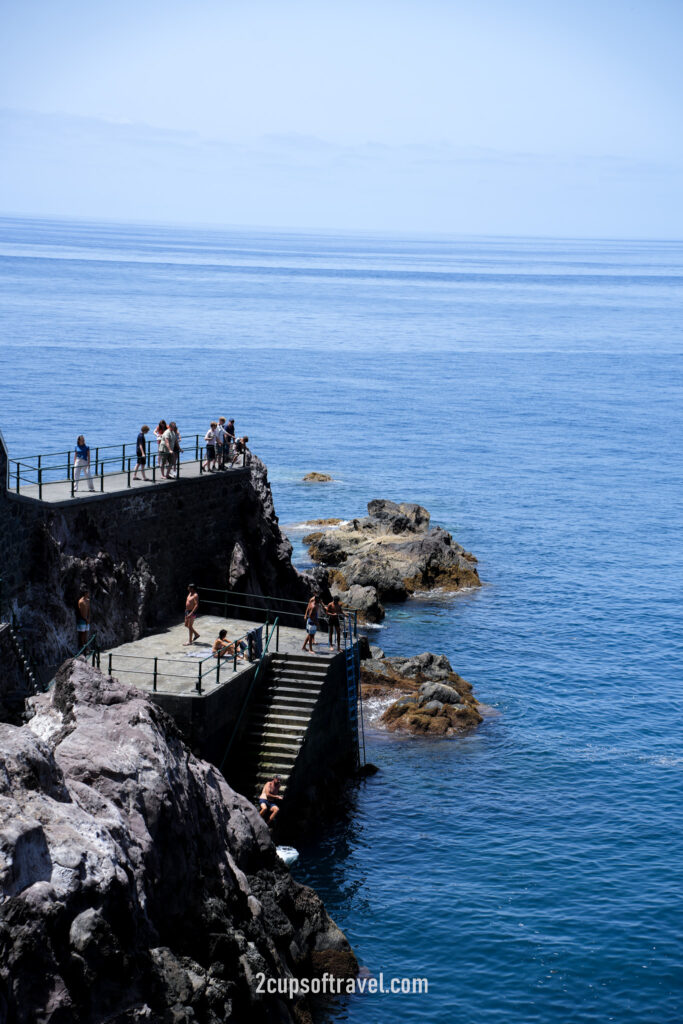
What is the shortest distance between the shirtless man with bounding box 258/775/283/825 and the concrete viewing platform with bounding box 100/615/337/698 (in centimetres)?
274

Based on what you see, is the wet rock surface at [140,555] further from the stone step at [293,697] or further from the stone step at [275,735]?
the stone step at [275,735]

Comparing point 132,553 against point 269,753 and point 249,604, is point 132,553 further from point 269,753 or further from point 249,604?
point 269,753

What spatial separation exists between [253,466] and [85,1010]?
28.5 meters

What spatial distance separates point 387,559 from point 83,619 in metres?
26.6

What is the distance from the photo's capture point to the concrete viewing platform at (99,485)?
112 feet

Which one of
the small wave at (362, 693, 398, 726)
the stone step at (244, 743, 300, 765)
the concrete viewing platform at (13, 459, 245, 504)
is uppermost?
the concrete viewing platform at (13, 459, 245, 504)

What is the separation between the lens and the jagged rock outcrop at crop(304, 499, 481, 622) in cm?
5531

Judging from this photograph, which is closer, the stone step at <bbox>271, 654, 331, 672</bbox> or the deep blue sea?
the deep blue sea

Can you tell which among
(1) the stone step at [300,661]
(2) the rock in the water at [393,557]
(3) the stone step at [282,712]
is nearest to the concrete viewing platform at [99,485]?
(1) the stone step at [300,661]

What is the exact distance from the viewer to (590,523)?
7038cm

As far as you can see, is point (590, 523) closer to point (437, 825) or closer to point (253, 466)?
point (253, 466)

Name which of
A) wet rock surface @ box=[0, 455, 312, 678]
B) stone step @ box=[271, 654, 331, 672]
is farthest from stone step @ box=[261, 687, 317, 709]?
wet rock surface @ box=[0, 455, 312, 678]

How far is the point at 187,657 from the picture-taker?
110 feet

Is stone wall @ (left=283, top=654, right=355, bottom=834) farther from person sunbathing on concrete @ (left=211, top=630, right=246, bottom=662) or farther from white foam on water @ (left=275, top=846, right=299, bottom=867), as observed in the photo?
person sunbathing on concrete @ (left=211, top=630, right=246, bottom=662)
